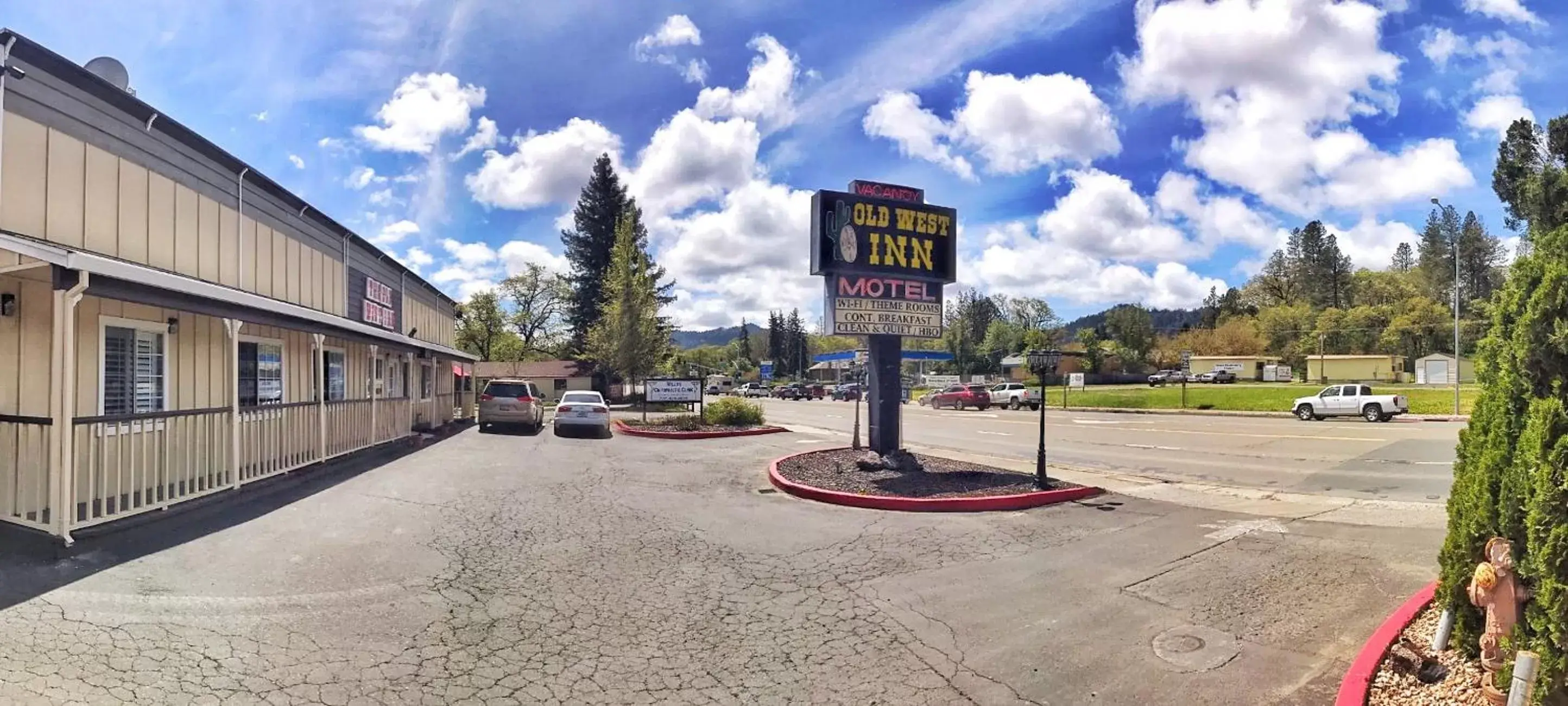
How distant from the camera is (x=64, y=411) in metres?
6.96

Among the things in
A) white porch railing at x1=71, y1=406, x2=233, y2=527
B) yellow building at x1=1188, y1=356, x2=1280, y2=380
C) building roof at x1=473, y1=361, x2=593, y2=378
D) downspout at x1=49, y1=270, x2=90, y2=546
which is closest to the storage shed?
yellow building at x1=1188, y1=356, x2=1280, y2=380

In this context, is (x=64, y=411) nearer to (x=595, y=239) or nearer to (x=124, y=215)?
(x=124, y=215)

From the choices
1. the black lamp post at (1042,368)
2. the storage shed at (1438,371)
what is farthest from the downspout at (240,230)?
the storage shed at (1438,371)

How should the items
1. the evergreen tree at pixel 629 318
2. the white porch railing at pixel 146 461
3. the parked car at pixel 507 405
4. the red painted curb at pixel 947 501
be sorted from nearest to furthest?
the white porch railing at pixel 146 461 < the red painted curb at pixel 947 501 < the parked car at pixel 507 405 < the evergreen tree at pixel 629 318

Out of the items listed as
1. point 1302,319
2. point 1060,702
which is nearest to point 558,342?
point 1060,702

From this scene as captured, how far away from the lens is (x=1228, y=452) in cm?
1850

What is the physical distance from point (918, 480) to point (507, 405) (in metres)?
14.6

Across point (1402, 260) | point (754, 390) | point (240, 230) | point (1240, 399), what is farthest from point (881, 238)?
point (1402, 260)

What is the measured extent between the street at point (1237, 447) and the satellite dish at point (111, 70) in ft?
56.2

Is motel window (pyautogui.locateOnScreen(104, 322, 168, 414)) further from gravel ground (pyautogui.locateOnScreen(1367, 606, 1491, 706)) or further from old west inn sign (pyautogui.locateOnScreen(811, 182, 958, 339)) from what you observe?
gravel ground (pyautogui.locateOnScreen(1367, 606, 1491, 706))

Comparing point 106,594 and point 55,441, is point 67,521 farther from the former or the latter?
point 106,594

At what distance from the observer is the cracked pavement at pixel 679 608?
4.45 m

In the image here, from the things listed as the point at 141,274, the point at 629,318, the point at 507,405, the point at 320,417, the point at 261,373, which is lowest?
the point at 507,405

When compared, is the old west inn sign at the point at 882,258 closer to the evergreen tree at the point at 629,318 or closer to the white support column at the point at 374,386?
the white support column at the point at 374,386
